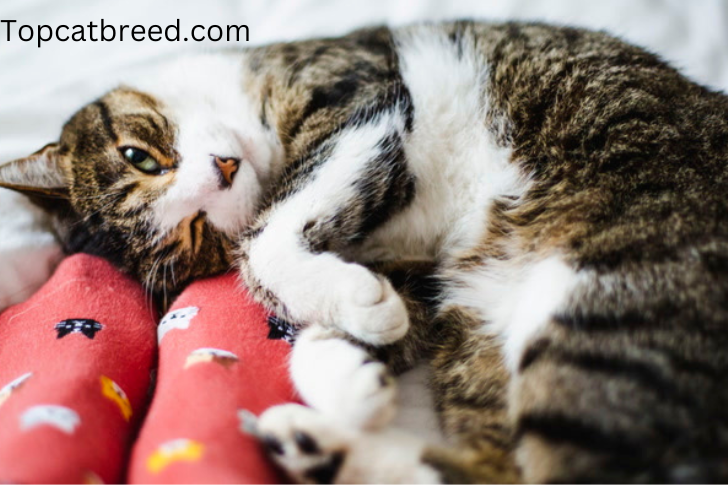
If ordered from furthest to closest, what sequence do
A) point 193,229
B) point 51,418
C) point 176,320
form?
point 193,229 → point 176,320 → point 51,418

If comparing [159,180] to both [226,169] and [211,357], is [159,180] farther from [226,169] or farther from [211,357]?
[211,357]

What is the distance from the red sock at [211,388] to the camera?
2.43 feet

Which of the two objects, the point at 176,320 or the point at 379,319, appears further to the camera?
the point at 176,320

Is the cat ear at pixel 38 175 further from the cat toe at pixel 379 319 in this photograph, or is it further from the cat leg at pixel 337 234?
the cat toe at pixel 379 319

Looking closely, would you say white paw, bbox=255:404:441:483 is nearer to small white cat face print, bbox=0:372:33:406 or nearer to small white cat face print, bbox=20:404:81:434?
small white cat face print, bbox=20:404:81:434

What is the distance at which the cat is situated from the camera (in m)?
0.76

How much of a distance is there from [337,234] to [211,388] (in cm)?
38

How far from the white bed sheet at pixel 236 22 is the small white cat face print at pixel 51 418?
798 mm

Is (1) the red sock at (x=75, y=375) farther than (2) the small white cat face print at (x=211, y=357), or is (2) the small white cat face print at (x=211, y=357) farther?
(2) the small white cat face print at (x=211, y=357)

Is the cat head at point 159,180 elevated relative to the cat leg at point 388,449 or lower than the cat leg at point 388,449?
elevated

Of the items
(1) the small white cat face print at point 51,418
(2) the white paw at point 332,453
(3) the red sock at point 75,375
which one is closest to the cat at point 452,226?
(2) the white paw at point 332,453

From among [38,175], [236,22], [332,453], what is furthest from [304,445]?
[236,22]

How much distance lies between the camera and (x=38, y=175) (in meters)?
1.23

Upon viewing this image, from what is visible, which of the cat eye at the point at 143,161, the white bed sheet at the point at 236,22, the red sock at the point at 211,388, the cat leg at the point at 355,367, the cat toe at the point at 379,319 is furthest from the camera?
the white bed sheet at the point at 236,22
